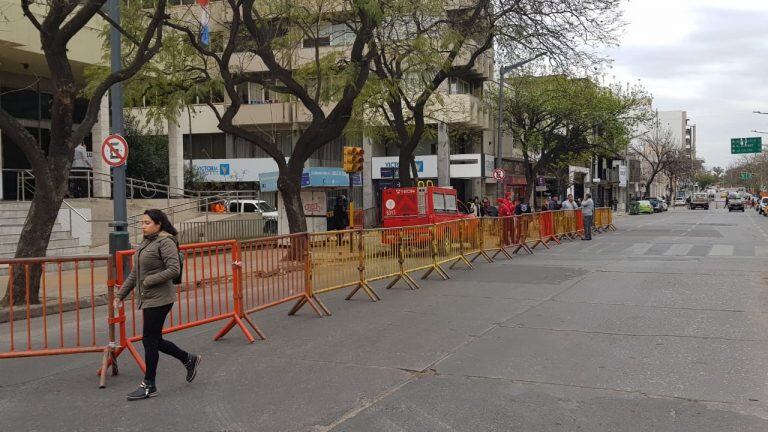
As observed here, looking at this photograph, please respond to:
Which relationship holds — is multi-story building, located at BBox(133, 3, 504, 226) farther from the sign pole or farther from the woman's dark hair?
the woman's dark hair

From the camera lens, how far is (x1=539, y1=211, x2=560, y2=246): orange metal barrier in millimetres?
21819

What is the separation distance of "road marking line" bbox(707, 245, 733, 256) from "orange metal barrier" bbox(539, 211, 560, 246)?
5021 millimetres

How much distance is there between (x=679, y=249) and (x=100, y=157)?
2047 cm

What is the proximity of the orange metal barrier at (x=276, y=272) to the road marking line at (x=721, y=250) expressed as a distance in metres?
13.4

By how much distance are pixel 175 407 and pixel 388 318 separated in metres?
4.30

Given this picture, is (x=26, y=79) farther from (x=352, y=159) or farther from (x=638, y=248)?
(x=638, y=248)

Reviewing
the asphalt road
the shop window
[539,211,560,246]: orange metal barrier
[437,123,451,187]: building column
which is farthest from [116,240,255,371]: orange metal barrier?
[437,123,451,187]: building column

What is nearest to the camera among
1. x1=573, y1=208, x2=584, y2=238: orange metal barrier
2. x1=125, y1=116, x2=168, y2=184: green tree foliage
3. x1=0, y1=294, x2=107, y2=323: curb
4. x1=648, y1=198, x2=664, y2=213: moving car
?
x1=0, y1=294, x2=107, y2=323: curb

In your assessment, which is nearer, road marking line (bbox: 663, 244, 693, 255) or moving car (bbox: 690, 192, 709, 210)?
road marking line (bbox: 663, 244, 693, 255)

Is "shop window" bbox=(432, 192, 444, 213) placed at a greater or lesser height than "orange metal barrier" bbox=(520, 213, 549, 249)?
greater

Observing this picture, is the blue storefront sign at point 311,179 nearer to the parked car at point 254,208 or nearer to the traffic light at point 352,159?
the traffic light at point 352,159

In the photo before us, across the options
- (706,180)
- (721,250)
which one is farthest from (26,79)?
(706,180)

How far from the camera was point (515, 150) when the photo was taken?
48.5 m

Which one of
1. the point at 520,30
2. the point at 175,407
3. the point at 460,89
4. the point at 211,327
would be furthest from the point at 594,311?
the point at 460,89
